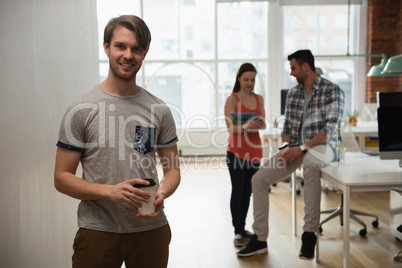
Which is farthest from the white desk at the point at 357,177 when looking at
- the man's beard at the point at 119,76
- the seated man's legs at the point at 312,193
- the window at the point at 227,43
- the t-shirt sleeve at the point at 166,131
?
the window at the point at 227,43

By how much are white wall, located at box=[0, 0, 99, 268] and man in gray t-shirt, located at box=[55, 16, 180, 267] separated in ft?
1.28

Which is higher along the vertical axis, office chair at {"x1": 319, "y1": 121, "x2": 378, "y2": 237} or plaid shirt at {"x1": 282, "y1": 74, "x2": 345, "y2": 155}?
plaid shirt at {"x1": 282, "y1": 74, "x2": 345, "y2": 155}

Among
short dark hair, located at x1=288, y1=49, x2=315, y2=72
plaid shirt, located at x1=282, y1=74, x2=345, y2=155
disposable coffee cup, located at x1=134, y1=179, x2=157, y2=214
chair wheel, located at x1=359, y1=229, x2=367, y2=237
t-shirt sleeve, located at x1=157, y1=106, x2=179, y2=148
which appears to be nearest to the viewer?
disposable coffee cup, located at x1=134, y1=179, x2=157, y2=214

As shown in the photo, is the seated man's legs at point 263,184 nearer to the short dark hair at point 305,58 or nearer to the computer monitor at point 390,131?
the computer monitor at point 390,131

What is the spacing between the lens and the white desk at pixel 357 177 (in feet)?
9.17

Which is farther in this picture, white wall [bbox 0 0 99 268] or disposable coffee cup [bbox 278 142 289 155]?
disposable coffee cup [bbox 278 142 289 155]

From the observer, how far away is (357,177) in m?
2.93

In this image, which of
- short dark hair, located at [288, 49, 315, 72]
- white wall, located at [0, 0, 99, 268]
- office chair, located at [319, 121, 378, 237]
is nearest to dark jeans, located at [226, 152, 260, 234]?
office chair, located at [319, 121, 378, 237]

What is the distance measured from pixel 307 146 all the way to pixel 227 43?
5.72 meters

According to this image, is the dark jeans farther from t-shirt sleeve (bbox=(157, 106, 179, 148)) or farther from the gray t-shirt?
the gray t-shirt

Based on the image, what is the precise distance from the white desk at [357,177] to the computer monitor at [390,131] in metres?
0.15

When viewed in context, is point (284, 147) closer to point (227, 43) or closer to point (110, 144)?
point (110, 144)

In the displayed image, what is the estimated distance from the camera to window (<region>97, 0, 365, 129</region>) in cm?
848

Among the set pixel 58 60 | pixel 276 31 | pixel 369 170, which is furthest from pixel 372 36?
pixel 58 60
